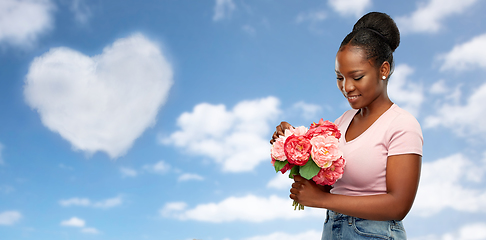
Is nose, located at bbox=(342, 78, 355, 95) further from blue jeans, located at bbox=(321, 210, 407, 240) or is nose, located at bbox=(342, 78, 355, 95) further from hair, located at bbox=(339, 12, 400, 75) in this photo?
blue jeans, located at bbox=(321, 210, 407, 240)

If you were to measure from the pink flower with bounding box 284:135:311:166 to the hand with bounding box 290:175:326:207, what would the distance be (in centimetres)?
17

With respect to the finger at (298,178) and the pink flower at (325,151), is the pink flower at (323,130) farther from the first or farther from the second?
the finger at (298,178)

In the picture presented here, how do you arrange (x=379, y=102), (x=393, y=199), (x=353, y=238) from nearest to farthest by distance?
(x=393, y=199)
(x=353, y=238)
(x=379, y=102)

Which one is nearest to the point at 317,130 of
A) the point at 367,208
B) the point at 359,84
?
the point at 359,84

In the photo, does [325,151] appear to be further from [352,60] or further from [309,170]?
[352,60]

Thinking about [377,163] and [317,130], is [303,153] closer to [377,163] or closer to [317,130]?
[317,130]

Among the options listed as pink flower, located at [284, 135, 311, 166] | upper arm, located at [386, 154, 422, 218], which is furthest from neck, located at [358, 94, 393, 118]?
pink flower, located at [284, 135, 311, 166]

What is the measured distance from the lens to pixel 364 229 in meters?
2.87

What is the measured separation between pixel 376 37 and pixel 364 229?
156cm

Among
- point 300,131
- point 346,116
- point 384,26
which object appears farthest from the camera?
point 346,116

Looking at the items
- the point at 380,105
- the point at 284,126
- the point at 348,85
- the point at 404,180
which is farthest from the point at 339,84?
the point at 404,180

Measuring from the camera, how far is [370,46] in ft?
10.0

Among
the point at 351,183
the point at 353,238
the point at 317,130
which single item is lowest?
the point at 353,238

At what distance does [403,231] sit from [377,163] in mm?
568
